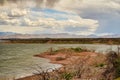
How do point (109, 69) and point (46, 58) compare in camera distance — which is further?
point (46, 58)

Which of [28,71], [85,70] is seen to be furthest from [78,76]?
[28,71]

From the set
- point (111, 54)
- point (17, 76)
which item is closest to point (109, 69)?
point (111, 54)

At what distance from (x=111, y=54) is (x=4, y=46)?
24.7 meters

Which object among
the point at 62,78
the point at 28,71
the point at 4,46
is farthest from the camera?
the point at 4,46

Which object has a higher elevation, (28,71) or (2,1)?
(2,1)

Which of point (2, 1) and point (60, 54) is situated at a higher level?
point (2, 1)

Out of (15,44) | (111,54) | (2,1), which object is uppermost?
(2,1)

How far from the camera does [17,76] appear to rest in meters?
18.3

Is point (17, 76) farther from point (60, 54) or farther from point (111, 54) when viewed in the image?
point (60, 54)

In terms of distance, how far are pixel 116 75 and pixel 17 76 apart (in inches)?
225

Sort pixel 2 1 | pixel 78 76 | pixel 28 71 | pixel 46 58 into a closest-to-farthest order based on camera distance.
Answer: pixel 78 76, pixel 28 71, pixel 2 1, pixel 46 58

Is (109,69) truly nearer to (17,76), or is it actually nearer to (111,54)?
(111,54)

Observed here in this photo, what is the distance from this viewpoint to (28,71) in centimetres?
2047

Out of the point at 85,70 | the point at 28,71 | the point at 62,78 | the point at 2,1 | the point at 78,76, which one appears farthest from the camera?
the point at 2,1
